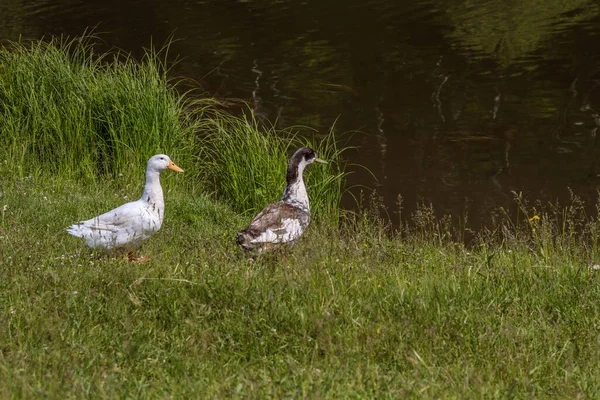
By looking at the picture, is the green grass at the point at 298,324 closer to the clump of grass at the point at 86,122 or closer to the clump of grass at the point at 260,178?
the clump of grass at the point at 260,178

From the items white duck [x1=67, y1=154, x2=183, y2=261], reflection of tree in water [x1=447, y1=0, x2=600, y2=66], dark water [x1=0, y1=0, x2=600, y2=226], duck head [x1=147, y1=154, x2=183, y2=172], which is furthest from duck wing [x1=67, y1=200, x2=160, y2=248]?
reflection of tree in water [x1=447, y1=0, x2=600, y2=66]

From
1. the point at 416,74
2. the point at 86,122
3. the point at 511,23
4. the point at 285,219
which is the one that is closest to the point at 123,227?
the point at 285,219

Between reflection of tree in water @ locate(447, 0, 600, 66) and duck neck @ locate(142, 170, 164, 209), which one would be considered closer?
duck neck @ locate(142, 170, 164, 209)

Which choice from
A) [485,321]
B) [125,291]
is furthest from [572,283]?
[125,291]

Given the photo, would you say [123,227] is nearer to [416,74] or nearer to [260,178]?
[260,178]

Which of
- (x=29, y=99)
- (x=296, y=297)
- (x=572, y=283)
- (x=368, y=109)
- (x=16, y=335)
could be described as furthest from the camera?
(x=368, y=109)

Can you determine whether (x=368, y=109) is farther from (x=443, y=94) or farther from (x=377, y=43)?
(x=377, y=43)

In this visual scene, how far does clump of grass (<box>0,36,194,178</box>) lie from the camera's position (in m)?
10.9

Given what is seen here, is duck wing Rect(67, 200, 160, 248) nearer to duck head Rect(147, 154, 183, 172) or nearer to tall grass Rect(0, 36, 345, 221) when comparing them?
duck head Rect(147, 154, 183, 172)

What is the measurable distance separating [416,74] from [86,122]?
27.0 feet

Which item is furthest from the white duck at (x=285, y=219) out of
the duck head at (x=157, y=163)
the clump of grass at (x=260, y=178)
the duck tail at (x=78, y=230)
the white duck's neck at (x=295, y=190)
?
the clump of grass at (x=260, y=178)

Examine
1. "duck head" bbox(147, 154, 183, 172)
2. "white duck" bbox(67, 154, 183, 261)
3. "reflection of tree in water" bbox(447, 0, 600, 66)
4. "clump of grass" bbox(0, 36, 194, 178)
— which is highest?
"duck head" bbox(147, 154, 183, 172)

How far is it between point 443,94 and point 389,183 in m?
4.57

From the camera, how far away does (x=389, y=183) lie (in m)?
12.4
